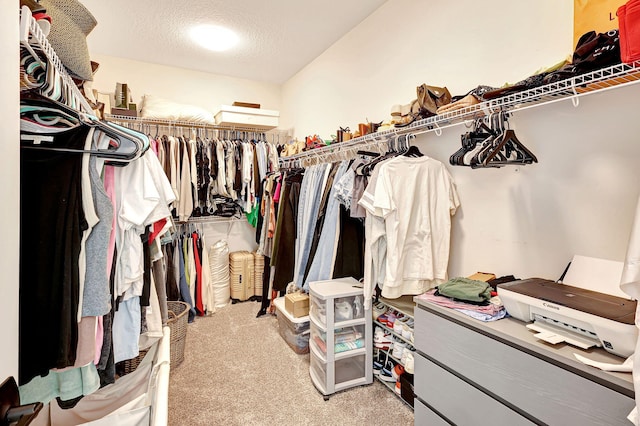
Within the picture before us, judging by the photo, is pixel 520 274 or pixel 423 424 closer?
pixel 423 424

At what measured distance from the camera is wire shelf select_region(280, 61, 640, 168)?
1121mm

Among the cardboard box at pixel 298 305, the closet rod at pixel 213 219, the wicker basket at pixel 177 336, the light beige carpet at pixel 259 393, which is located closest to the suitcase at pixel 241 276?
the closet rod at pixel 213 219

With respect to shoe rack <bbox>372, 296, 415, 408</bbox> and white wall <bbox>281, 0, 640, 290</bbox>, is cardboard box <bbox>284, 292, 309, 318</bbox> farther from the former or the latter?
white wall <bbox>281, 0, 640, 290</bbox>

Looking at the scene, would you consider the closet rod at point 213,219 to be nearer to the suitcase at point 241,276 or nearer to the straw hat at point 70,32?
the suitcase at point 241,276

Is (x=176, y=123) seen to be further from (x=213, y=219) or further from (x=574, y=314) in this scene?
(x=574, y=314)

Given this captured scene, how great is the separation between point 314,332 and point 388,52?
2.10 m

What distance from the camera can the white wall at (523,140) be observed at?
4.33 ft

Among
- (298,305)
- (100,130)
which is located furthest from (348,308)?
(100,130)

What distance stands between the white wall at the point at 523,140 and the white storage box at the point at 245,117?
5.63 ft

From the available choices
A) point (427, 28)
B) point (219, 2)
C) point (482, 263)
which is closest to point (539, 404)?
point (482, 263)

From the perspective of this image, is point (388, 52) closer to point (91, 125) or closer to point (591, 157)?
point (591, 157)

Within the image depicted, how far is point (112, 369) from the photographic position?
127 cm

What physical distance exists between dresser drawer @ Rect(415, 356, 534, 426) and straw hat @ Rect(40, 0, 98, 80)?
1.95 metres

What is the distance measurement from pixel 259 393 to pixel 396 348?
93cm
